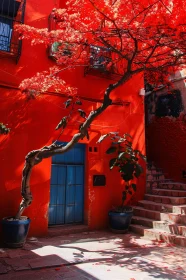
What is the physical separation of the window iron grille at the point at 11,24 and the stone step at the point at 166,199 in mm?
5973

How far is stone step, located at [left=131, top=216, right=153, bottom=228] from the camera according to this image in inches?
276

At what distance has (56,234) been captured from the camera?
655 centimetres

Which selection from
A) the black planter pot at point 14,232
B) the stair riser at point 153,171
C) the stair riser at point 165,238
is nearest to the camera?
the black planter pot at point 14,232

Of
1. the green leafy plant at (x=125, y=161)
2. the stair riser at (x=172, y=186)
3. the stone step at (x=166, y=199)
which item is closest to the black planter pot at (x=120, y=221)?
the green leafy plant at (x=125, y=161)

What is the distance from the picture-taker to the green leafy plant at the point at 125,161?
716 centimetres

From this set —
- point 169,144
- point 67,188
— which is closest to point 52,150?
point 67,188

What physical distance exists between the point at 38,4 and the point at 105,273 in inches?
286

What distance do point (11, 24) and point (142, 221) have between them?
6940 mm

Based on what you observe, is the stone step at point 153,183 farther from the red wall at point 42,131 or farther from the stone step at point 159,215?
the stone step at point 159,215

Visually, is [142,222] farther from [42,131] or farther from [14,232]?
[42,131]

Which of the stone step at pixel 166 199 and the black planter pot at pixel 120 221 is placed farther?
the stone step at pixel 166 199

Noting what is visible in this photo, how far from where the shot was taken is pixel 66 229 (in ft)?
22.2

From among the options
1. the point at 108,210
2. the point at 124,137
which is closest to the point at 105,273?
the point at 108,210

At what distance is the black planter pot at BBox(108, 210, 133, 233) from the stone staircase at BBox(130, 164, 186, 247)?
350mm
